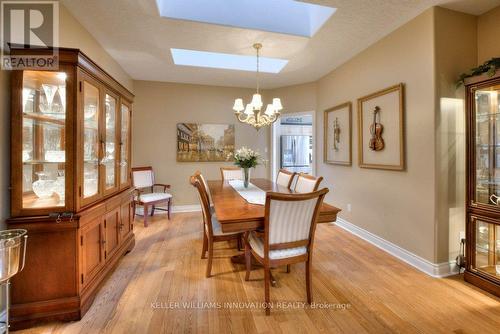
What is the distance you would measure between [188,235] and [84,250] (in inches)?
68.5

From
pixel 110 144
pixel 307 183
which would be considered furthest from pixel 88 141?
pixel 307 183

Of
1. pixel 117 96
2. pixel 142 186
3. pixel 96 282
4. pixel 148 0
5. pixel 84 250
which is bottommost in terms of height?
pixel 96 282

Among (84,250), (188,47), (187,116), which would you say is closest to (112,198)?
(84,250)

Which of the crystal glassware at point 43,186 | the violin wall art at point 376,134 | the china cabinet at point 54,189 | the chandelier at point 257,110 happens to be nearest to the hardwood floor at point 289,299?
the china cabinet at point 54,189

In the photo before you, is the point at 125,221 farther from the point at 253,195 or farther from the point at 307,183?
the point at 307,183

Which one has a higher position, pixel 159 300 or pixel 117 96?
pixel 117 96

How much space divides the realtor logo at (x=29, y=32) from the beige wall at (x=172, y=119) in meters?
2.42

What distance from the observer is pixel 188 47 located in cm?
308

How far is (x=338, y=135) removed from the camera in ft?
12.7

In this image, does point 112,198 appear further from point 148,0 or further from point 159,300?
point 148,0

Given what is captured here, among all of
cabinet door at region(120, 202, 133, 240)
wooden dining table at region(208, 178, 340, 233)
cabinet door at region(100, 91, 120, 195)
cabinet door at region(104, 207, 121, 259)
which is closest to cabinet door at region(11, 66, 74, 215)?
cabinet door at region(100, 91, 120, 195)

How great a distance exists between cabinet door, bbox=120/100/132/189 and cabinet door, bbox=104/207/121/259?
36 cm

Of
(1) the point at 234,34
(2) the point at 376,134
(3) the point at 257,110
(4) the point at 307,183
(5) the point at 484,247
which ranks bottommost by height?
(5) the point at 484,247

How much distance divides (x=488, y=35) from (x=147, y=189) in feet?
17.1
